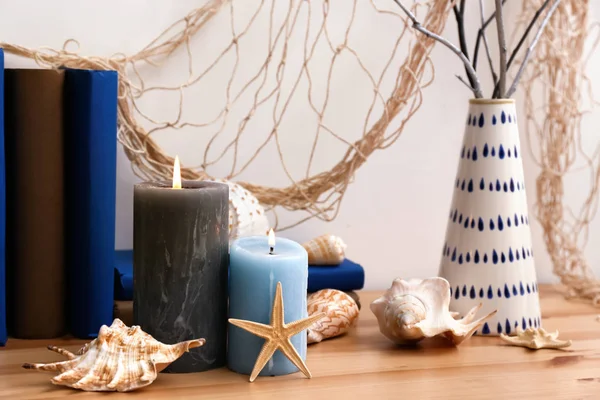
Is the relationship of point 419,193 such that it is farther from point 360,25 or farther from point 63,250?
point 63,250

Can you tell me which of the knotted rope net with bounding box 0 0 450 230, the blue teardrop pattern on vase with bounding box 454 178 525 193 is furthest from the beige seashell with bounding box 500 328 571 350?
the knotted rope net with bounding box 0 0 450 230

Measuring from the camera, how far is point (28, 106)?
24.5 inches

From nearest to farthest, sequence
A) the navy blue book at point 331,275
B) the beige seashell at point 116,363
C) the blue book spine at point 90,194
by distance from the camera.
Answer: the beige seashell at point 116,363, the blue book spine at point 90,194, the navy blue book at point 331,275

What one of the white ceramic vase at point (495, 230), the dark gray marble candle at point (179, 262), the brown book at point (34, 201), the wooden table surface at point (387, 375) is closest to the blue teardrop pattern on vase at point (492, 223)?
the white ceramic vase at point (495, 230)

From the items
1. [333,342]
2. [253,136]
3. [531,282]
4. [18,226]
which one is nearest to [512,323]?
[531,282]

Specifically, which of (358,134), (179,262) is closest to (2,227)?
(179,262)

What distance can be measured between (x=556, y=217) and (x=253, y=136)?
0.38 metres

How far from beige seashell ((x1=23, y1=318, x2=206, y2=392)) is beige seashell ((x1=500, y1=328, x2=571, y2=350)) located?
0.31m

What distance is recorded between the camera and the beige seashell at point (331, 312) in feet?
2.17

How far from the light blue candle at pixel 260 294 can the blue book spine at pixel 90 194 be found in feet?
0.41

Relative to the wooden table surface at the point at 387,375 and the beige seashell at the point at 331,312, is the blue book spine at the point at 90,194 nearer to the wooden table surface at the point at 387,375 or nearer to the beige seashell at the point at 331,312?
the wooden table surface at the point at 387,375

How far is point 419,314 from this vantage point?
2.09ft

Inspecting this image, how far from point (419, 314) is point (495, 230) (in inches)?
4.7

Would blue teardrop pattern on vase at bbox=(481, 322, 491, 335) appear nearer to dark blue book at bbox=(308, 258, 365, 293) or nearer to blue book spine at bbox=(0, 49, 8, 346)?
dark blue book at bbox=(308, 258, 365, 293)
